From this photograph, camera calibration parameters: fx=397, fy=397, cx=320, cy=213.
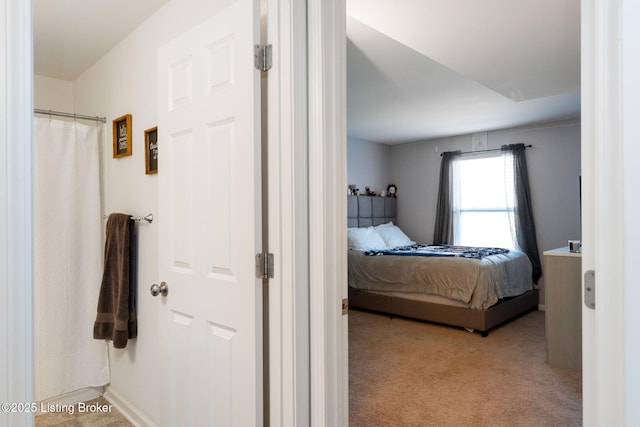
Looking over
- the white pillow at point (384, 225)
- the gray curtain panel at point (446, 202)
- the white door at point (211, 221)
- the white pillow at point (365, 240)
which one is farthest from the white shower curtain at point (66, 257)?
the gray curtain panel at point (446, 202)

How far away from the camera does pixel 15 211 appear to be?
897mm

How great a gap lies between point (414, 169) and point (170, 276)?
18.3 feet

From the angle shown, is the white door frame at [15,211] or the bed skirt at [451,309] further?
the bed skirt at [451,309]

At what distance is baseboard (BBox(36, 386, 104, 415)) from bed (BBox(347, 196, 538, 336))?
9.97 feet

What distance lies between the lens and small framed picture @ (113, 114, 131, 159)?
2.41m

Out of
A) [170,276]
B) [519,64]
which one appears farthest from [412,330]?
[170,276]

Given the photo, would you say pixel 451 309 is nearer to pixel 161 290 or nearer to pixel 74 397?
pixel 161 290

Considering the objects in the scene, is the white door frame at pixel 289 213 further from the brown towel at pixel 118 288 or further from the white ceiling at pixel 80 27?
the brown towel at pixel 118 288

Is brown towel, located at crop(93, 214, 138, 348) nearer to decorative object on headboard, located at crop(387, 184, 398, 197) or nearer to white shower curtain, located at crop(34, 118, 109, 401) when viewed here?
white shower curtain, located at crop(34, 118, 109, 401)

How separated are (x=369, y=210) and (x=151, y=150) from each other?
14.6 feet

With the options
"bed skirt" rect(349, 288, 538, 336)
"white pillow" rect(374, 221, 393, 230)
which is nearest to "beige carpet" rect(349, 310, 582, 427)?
"bed skirt" rect(349, 288, 538, 336)

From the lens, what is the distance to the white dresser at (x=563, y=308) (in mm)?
3115

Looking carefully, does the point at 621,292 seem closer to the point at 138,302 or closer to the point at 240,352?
the point at 240,352

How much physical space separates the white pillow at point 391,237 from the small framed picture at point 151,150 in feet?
13.1
